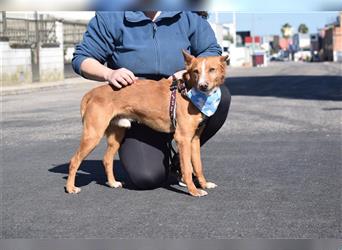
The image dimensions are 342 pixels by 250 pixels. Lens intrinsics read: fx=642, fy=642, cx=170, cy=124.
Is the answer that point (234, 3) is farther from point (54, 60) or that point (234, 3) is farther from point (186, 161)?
point (54, 60)

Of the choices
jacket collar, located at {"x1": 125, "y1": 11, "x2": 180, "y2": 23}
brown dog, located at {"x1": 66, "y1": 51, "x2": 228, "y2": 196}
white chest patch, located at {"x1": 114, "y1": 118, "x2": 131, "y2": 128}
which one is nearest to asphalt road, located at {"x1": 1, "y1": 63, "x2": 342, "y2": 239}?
brown dog, located at {"x1": 66, "y1": 51, "x2": 228, "y2": 196}

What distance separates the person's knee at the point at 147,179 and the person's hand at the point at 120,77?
27.0 inches

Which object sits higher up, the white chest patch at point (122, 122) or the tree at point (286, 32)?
the tree at point (286, 32)

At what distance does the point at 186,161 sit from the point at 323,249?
5.80 feet

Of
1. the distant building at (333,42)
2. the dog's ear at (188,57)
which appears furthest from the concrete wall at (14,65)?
the distant building at (333,42)

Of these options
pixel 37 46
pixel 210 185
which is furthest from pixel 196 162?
pixel 37 46

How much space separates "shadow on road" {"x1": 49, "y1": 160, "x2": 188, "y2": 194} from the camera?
5.14m

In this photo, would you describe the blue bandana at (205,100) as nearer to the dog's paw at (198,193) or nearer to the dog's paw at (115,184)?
the dog's paw at (198,193)

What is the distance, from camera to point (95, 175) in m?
5.61

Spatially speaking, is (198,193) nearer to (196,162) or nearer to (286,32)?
(196,162)

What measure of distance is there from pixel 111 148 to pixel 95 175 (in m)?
0.59

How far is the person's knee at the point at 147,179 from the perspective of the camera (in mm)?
4820

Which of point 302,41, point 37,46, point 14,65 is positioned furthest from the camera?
point 302,41

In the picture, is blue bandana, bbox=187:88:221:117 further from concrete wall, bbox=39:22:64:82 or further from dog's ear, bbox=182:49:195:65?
concrete wall, bbox=39:22:64:82
